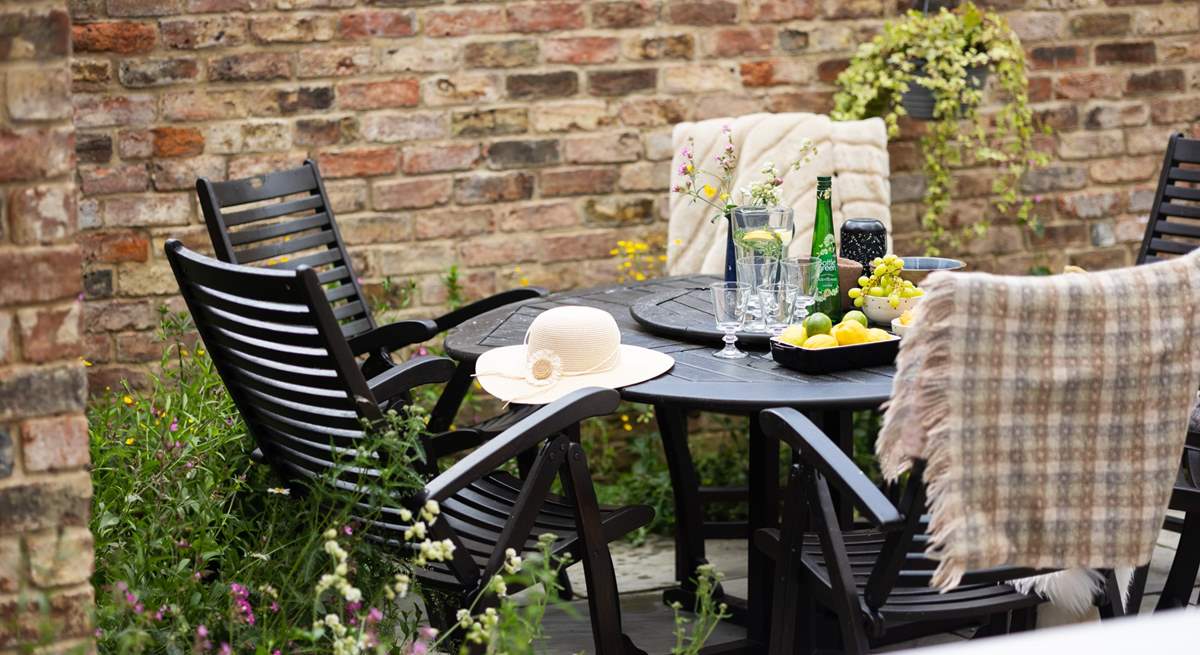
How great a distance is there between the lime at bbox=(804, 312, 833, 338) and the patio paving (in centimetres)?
84

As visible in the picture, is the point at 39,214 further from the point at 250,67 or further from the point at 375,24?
the point at 375,24

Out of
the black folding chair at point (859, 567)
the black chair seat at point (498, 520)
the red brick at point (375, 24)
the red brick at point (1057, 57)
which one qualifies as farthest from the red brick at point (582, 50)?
the black folding chair at point (859, 567)

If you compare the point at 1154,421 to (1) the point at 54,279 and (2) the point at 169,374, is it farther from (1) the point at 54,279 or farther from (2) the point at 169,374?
(2) the point at 169,374

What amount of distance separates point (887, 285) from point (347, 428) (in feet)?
3.97

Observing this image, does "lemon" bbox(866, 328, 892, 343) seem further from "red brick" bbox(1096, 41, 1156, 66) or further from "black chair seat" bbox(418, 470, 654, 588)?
"red brick" bbox(1096, 41, 1156, 66)

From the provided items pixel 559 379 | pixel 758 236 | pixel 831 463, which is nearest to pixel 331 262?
pixel 559 379

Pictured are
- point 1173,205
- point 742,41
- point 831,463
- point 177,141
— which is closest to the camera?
point 831,463

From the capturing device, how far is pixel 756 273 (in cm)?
301

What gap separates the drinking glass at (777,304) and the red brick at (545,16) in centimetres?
169

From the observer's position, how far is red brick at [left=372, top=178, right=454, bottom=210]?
4.33 m

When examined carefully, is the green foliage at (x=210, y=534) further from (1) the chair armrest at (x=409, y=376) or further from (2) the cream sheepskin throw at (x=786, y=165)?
(2) the cream sheepskin throw at (x=786, y=165)

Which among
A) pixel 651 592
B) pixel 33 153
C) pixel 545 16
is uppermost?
pixel 545 16

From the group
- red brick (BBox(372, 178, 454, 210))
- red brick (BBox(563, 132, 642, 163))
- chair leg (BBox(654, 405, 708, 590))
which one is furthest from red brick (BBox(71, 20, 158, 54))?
chair leg (BBox(654, 405, 708, 590))

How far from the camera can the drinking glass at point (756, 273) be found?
3002 mm
